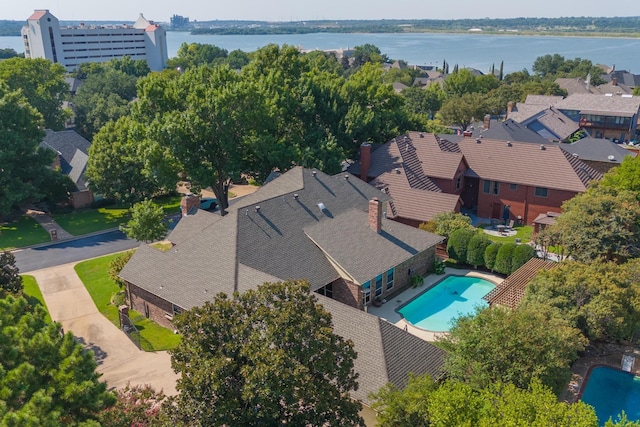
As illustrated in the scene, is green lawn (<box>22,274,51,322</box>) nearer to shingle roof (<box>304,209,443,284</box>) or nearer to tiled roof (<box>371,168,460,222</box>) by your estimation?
shingle roof (<box>304,209,443,284</box>)

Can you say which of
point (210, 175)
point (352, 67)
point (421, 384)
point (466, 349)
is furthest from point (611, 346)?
point (352, 67)

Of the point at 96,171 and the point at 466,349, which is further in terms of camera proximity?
the point at 96,171

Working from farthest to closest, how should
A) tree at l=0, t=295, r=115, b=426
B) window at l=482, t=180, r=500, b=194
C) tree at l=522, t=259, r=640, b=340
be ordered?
window at l=482, t=180, r=500, b=194 < tree at l=522, t=259, r=640, b=340 < tree at l=0, t=295, r=115, b=426

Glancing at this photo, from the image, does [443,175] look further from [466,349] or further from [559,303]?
[466,349]

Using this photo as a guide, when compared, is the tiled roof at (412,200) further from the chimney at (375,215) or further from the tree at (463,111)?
the tree at (463,111)

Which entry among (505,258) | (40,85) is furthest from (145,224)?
(40,85)

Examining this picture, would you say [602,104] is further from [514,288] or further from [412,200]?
[514,288]

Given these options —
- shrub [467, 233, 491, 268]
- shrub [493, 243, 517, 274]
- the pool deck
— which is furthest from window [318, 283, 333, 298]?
shrub [493, 243, 517, 274]
